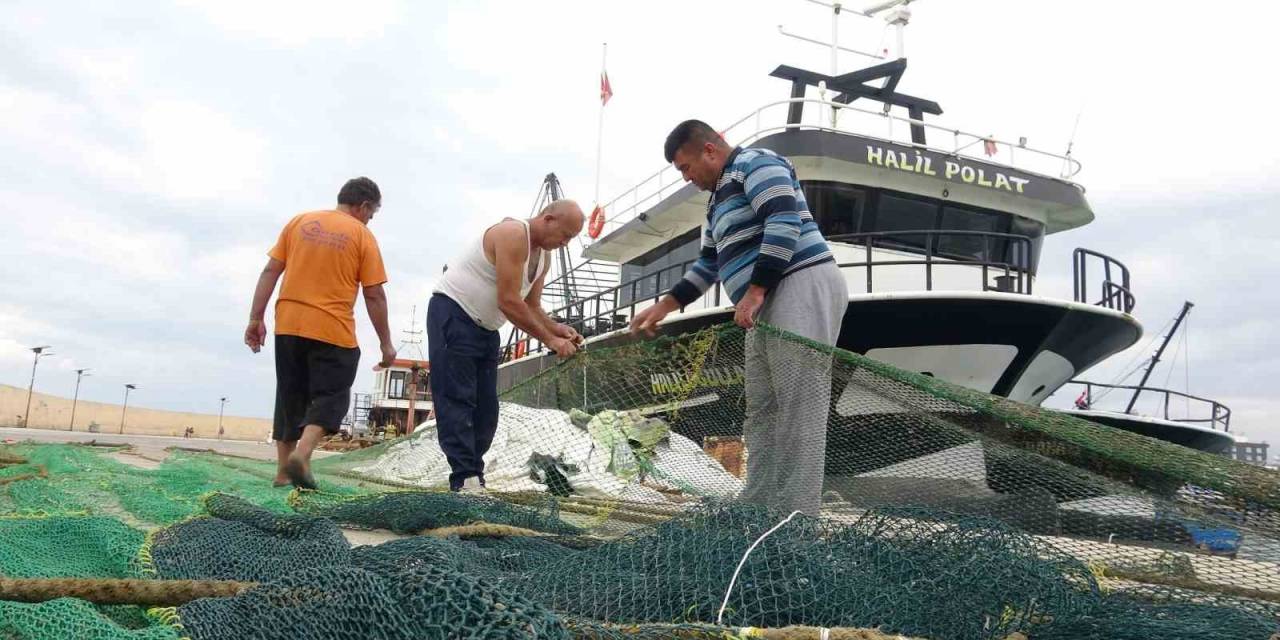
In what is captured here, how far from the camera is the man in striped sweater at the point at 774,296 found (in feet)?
8.96

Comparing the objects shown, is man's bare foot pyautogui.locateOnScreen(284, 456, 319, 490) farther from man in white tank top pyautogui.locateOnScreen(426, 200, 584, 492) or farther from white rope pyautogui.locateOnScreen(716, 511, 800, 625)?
white rope pyautogui.locateOnScreen(716, 511, 800, 625)

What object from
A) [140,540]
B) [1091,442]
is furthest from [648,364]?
[140,540]

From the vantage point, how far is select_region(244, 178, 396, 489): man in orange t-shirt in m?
3.71

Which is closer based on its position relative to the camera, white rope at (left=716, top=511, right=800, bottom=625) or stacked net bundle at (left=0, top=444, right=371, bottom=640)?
stacked net bundle at (left=0, top=444, right=371, bottom=640)

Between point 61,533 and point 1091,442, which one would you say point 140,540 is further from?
point 1091,442

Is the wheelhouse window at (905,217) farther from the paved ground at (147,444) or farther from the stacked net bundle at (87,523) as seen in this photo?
the paved ground at (147,444)

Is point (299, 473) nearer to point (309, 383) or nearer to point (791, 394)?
point (309, 383)

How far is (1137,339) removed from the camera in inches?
297

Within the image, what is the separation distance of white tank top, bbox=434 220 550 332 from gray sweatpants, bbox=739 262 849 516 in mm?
1180

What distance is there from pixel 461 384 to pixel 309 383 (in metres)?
0.83

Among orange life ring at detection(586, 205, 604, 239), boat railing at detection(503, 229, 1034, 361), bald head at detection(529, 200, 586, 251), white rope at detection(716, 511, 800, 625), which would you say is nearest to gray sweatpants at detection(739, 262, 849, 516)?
bald head at detection(529, 200, 586, 251)

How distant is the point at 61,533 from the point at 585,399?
8.19 ft

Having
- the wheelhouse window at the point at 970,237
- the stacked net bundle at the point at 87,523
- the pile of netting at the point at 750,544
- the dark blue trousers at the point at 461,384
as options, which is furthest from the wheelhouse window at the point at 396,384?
the pile of netting at the point at 750,544

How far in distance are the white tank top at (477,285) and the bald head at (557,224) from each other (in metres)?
0.06
